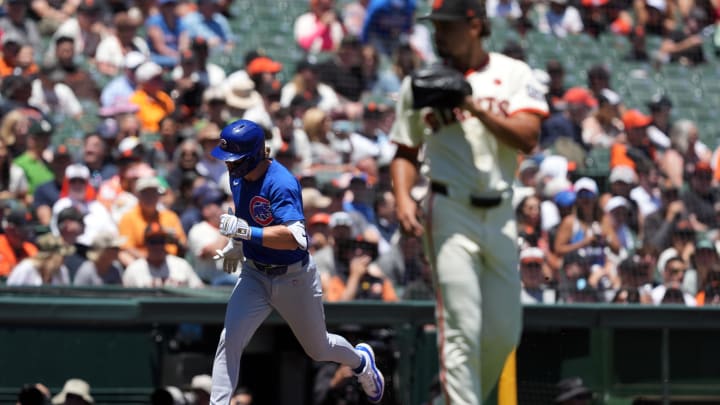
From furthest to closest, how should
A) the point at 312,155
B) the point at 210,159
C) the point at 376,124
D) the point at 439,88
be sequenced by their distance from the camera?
the point at 376,124, the point at 312,155, the point at 210,159, the point at 439,88

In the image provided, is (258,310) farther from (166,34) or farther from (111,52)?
(166,34)

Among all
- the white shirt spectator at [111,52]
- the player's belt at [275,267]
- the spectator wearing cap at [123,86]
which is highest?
the white shirt spectator at [111,52]

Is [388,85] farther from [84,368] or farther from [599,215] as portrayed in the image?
[84,368]

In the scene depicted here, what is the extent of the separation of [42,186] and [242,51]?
12.8 feet

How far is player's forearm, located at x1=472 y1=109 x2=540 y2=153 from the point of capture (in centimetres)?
512

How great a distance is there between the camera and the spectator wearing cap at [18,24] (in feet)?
40.2

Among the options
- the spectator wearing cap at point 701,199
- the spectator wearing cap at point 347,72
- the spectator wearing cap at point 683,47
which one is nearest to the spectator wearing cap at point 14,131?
the spectator wearing cap at point 347,72

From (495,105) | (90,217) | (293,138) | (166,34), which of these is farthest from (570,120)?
(495,105)

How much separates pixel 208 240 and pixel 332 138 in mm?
2722

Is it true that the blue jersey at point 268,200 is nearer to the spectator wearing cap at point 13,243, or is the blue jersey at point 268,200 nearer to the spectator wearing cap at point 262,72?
the spectator wearing cap at point 13,243

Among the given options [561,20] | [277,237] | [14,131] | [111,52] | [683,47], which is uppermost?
[561,20]

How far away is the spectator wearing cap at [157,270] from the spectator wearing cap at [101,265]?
0.28ft

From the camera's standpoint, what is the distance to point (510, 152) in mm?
5340

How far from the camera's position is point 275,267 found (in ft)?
19.4
